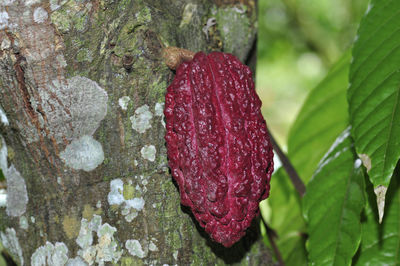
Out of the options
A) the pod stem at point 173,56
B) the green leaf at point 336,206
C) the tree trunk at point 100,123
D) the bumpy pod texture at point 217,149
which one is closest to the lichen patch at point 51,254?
the tree trunk at point 100,123

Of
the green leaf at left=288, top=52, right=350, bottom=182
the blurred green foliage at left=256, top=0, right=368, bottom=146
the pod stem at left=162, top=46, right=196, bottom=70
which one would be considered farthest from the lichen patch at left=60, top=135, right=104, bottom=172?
the blurred green foliage at left=256, top=0, right=368, bottom=146

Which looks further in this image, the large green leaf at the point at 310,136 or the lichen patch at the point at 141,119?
the large green leaf at the point at 310,136

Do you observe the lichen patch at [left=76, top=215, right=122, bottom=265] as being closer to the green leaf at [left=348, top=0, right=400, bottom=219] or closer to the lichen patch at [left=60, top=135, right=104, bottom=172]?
the lichen patch at [left=60, top=135, right=104, bottom=172]

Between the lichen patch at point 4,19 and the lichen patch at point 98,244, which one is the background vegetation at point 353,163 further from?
the lichen patch at point 4,19

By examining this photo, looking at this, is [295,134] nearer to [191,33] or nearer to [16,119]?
[191,33]

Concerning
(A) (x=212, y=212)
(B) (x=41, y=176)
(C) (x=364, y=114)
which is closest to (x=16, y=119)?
(B) (x=41, y=176)

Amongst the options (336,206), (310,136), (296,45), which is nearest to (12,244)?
(336,206)
